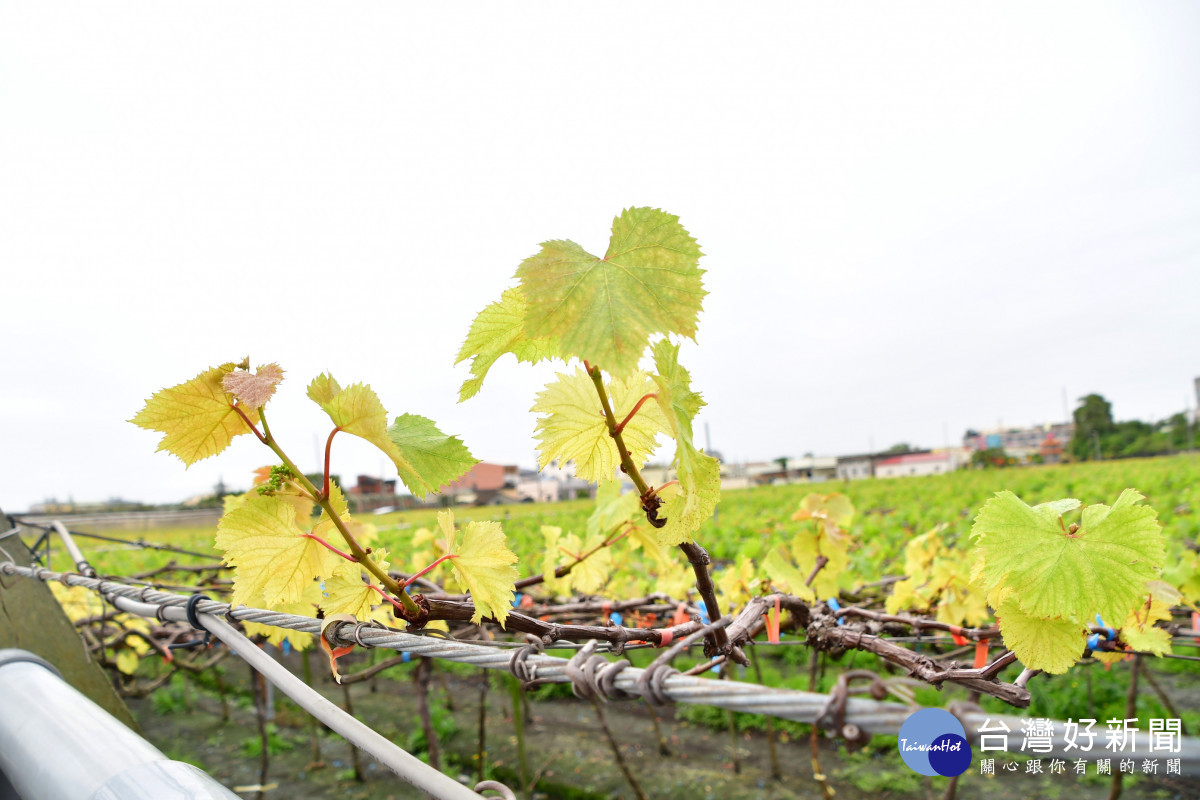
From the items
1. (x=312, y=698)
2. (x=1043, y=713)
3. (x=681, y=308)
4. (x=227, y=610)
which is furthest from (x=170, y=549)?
(x=1043, y=713)

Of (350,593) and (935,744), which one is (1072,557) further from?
(350,593)

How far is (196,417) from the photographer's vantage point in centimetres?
61

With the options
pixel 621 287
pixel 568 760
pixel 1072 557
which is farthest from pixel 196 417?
pixel 568 760

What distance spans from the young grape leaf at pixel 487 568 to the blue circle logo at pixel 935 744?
0.36 m

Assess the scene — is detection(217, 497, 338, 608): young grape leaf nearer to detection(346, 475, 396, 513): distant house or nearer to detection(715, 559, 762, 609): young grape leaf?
detection(346, 475, 396, 513): distant house

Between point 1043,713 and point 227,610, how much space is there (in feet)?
18.2

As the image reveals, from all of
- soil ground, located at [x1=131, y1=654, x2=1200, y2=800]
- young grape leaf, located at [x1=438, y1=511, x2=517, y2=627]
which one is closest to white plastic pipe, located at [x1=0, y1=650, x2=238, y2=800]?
young grape leaf, located at [x1=438, y1=511, x2=517, y2=627]

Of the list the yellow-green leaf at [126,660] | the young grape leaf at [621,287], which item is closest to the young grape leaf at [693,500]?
the young grape leaf at [621,287]

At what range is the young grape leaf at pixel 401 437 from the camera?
22.1 inches

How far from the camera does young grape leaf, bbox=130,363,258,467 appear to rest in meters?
0.60

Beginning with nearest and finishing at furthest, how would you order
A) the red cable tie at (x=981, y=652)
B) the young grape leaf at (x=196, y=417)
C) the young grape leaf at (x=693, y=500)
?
the young grape leaf at (x=693, y=500)
the young grape leaf at (x=196, y=417)
the red cable tie at (x=981, y=652)

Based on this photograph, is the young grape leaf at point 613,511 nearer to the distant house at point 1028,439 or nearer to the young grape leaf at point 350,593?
the young grape leaf at point 350,593

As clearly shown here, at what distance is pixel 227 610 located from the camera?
0.80 meters

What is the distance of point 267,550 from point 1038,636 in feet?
2.85
